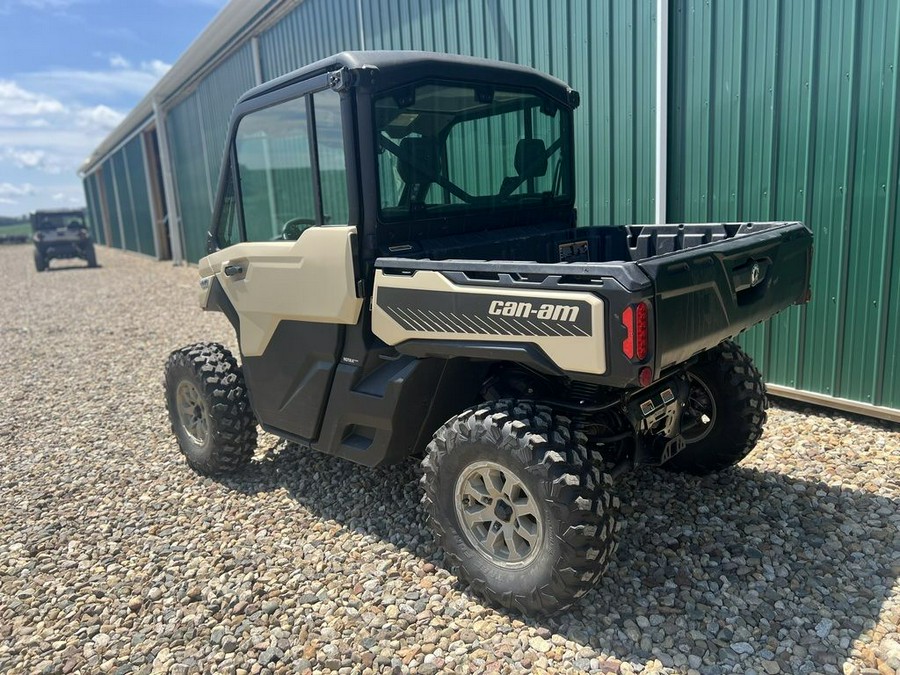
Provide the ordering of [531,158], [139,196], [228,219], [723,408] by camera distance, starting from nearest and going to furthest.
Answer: [723,408], [531,158], [228,219], [139,196]

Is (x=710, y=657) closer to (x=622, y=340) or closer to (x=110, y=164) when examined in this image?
(x=622, y=340)

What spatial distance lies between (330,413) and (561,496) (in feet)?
4.58

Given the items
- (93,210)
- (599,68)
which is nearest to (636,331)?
(599,68)

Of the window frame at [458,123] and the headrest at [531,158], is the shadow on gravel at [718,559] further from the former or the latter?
the headrest at [531,158]

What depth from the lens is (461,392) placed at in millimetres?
3262

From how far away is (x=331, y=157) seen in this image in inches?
124

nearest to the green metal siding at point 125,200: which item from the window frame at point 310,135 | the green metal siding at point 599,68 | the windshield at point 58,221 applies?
the windshield at point 58,221

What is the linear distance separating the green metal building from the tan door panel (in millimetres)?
3129

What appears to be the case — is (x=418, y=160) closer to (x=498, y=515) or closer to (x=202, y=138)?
(x=498, y=515)

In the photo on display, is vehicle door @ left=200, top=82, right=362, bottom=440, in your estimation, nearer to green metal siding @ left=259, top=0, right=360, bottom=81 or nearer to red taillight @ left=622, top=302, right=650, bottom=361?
red taillight @ left=622, top=302, right=650, bottom=361

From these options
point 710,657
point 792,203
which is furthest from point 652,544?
point 792,203

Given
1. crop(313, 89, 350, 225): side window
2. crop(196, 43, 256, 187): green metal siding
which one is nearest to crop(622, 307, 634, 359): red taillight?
crop(313, 89, 350, 225): side window

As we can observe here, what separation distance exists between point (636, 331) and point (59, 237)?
23659 millimetres

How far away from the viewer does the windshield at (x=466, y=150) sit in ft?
10.4
